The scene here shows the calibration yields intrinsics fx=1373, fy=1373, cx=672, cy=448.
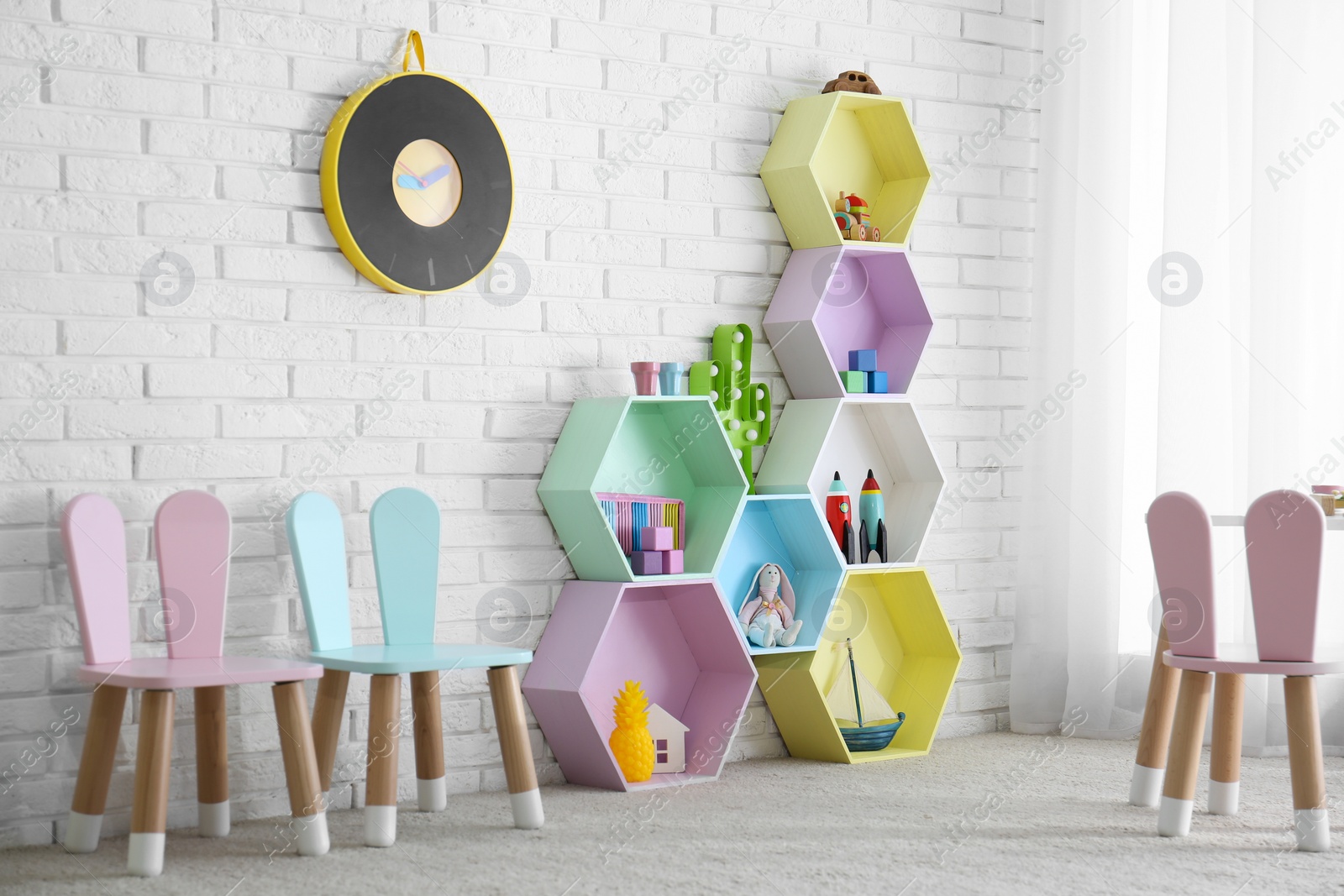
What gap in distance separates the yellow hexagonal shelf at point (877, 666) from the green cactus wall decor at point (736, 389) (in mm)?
406

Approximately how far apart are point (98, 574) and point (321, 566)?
381mm

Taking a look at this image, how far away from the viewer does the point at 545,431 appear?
291 centimetres

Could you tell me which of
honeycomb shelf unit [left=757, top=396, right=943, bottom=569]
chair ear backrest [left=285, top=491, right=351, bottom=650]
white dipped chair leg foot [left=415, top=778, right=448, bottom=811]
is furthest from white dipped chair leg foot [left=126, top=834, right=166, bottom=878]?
honeycomb shelf unit [left=757, top=396, right=943, bottom=569]

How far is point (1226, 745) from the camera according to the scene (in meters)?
2.47

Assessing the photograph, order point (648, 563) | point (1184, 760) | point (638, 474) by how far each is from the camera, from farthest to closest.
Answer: point (638, 474) → point (648, 563) → point (1184, 760)

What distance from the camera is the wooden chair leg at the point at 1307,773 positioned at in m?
2.29

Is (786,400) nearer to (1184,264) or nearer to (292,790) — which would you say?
(1184,264)

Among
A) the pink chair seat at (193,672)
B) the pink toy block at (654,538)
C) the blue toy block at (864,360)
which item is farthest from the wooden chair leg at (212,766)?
the blue toy block at (864,360)

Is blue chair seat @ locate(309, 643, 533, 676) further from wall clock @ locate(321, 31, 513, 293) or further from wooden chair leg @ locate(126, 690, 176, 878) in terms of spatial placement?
wall clock @ locate(321, 31, 513, 293)

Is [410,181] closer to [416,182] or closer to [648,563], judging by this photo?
[416,182]

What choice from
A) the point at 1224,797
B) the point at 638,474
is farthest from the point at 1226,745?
the point at 638,474

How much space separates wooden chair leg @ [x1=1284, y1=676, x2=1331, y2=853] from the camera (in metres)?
2.29

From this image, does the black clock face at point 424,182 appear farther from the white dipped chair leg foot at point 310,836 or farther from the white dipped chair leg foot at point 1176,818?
the white dipped chair leg foot at point 1176,818

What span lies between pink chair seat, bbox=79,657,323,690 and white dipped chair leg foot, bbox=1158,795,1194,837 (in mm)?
1475
